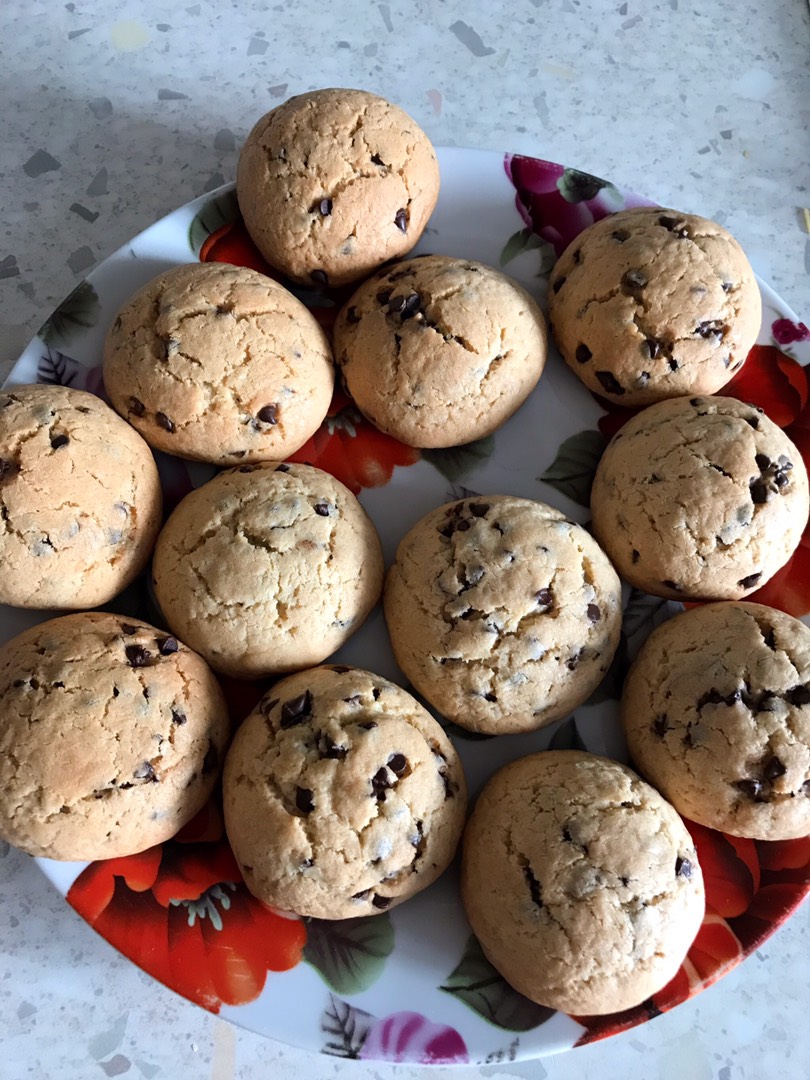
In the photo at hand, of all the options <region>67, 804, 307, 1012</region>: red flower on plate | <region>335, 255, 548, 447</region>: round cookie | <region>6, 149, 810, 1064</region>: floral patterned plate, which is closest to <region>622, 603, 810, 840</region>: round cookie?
<region>6, 149, 810, 1064</region>: floral patterned plate

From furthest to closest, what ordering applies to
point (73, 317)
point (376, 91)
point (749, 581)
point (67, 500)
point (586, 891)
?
point (376, 91), point (73, 317), point (749, 581), point (67, 500), point (586, 891)

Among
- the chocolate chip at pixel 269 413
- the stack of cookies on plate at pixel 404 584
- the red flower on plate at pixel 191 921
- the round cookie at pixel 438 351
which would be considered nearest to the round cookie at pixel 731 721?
the stack of cookies on plate at pixel 404 584

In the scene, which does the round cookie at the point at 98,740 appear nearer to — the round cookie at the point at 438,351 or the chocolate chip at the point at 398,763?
the chocolate chip at the point at 398,763

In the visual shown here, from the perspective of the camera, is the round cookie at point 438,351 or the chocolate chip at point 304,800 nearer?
the chocolate chip at point 304,800

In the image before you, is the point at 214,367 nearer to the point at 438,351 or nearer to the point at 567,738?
the point at 438,351

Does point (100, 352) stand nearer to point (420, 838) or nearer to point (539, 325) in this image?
point (539, 325)

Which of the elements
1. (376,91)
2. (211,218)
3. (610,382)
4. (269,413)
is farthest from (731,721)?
(376,91)
